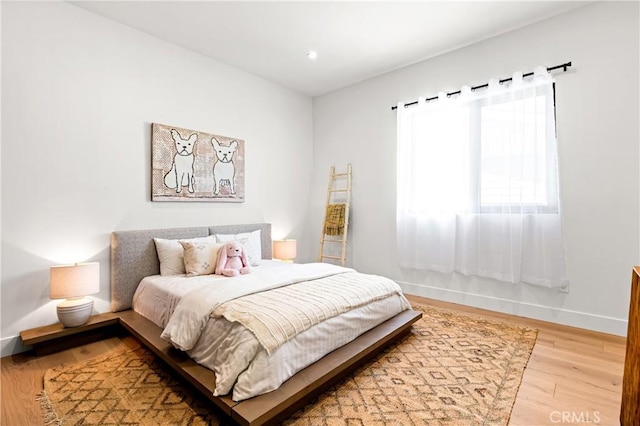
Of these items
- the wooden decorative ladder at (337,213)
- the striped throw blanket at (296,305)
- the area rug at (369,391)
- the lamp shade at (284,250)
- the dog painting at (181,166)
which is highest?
the dog painting at (181,166)

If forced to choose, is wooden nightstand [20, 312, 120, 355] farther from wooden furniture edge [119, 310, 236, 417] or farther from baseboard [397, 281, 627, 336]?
baseboard [397, 281, 627, 336]

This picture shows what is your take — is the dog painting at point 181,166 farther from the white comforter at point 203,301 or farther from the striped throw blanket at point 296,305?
the striped throw blanket at point 296,305

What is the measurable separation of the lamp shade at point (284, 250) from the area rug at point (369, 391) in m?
1.95

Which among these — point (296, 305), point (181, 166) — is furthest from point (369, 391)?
point (181, 166)

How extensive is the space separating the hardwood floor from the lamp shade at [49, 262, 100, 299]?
1.52ft

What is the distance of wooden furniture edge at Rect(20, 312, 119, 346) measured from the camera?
7.42 feet

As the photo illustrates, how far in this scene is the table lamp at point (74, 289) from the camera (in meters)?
2.35

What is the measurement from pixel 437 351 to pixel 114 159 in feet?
10.5

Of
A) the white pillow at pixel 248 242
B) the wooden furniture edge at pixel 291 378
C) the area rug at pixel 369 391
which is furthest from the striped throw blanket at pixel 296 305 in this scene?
the white pillow at pixel 248 242

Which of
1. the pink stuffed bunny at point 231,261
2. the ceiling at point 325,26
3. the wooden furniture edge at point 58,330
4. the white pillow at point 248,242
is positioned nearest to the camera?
the wooden furniture edge at point 58,330

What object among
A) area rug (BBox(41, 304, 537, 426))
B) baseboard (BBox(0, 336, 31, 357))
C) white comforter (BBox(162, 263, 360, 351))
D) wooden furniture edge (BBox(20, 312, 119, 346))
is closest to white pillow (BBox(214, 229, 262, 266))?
white comforter (BBox(162, 263, 360, 351))

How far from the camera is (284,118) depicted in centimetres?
450

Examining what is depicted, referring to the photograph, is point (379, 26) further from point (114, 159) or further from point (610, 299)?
point (610, 299)

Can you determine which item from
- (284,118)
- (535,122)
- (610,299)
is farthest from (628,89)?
(284,118)
